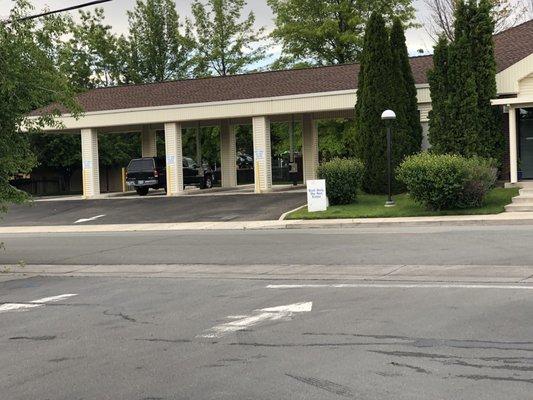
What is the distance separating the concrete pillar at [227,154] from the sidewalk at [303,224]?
631 inches

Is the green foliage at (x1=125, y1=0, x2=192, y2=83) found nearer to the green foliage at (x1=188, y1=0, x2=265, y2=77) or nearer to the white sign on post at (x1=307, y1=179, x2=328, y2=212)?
the green foliage at (x1=188, y1=0, x2=265, y2=77)

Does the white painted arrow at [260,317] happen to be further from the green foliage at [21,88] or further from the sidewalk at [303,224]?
the sidewalk at [303,224]

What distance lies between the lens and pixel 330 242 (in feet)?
51.8

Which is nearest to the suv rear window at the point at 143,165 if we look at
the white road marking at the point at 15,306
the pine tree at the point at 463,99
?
the pine tree at the point at 463,99

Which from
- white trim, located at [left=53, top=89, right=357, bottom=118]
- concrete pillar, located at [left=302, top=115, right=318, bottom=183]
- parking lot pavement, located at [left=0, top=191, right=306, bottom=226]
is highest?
white trim, located at [left=53, top=89, right=357, bottom=118]

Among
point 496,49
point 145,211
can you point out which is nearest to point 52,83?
point 145,211

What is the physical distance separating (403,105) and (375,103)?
1.10m

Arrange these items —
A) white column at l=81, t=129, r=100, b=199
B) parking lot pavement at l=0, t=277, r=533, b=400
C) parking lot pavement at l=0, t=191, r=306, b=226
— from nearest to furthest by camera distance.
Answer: parking lot pavement at l=0, t=277, r=533, b=400
parking lot pavement at l=0, t=191, r=306, b=226
white column at l=81, t=129, r=100, b=199

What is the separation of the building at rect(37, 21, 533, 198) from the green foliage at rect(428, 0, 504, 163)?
3.91ft

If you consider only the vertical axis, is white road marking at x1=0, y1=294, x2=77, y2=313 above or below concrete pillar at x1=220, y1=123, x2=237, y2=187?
below

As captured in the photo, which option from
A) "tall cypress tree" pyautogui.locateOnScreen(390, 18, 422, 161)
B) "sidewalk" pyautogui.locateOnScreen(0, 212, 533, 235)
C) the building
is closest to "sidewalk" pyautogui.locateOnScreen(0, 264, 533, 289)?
"sidewalk" pyautogui.locateOnScreen(0, 212, 533, 235)

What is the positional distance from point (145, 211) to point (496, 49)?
16.7m

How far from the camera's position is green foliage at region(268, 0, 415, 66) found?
155 feet

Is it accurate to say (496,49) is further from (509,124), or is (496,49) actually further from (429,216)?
(429,216)
